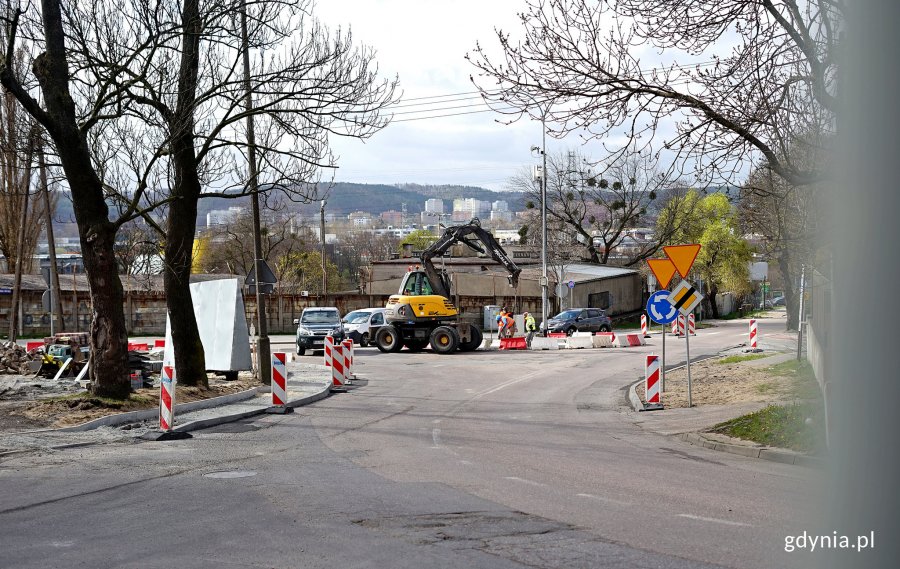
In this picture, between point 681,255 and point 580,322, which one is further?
point 580,322

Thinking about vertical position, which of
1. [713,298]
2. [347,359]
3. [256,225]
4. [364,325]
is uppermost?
[256,225]

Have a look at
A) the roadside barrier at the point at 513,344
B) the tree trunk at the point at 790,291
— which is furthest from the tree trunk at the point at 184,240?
the tree trunk at the point at 790,291

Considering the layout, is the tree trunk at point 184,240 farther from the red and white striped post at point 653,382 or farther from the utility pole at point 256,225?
the red and white striped post at point 653,382

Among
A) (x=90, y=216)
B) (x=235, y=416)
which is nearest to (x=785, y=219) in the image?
(x=235, y=416)

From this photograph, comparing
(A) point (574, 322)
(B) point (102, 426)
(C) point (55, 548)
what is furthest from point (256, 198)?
(A) point (574, 322)

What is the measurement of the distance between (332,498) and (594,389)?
14755mm

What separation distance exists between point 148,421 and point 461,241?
2819 centimetres

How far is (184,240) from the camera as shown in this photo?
779 inches

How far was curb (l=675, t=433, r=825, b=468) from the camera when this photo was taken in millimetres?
11492

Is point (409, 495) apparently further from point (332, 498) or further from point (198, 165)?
point (198, 165)

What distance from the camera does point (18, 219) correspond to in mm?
45562

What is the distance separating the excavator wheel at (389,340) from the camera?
38.4 metres

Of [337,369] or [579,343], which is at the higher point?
[337,369]

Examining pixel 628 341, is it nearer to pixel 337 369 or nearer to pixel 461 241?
pixel 461 241
